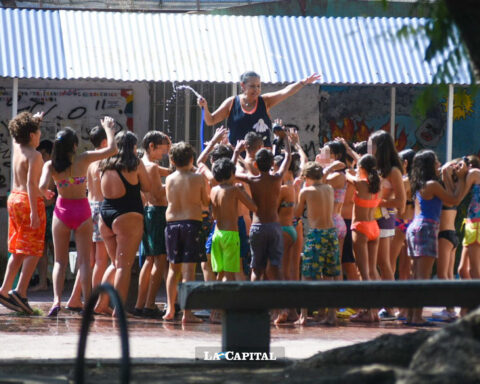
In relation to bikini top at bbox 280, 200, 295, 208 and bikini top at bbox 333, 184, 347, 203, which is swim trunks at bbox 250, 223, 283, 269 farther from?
bikini top at bbox 333, 184, 347, 203

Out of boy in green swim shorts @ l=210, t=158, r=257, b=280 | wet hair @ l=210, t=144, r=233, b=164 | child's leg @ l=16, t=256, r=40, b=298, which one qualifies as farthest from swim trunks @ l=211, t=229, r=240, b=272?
child's leg @ l=16, t=256, r=40, b=298

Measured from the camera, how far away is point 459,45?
6.03m

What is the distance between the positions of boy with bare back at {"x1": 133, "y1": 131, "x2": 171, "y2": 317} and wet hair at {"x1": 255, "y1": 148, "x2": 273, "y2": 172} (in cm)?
113

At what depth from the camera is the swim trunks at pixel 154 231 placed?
10508mm

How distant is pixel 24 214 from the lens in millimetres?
10188

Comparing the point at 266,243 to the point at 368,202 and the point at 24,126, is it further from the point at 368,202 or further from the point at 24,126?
the point at 24,126

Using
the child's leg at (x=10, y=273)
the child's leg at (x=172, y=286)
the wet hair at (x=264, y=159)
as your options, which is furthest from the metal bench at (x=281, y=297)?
the child's leg at (x=10, y=273)

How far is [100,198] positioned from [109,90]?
3801 mm

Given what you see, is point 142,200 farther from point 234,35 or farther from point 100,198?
point 234,35

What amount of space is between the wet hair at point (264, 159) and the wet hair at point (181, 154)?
70cm

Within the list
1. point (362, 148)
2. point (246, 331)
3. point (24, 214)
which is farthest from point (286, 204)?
point (246, 331)

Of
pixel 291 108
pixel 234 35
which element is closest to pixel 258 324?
pixel 234 35

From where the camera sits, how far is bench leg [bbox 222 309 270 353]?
681 cm

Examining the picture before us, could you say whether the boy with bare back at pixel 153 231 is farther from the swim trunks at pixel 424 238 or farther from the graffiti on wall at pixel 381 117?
the graffiti on wall at pixel 381 117
